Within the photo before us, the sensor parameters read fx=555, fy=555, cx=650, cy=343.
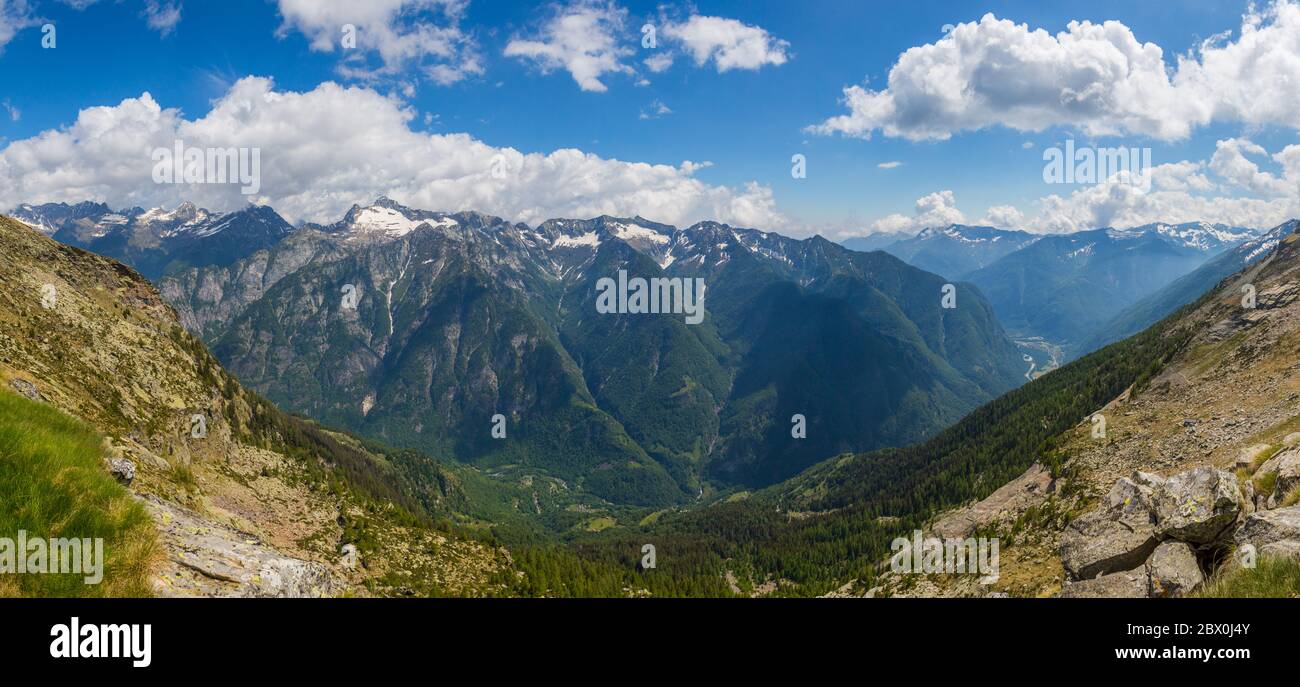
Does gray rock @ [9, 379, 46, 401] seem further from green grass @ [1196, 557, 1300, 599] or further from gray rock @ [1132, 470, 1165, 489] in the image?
gray rock @ [1132, 470, 1165, 489]

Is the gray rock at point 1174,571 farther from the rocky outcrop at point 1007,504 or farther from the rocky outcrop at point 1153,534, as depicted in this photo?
the rocky outcrop at point 1007,504

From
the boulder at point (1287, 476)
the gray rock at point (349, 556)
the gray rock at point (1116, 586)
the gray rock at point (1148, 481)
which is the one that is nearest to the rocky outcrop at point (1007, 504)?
the gray rock at point (1148, 481)

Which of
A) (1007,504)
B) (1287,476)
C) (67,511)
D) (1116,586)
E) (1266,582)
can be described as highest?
(67,511)

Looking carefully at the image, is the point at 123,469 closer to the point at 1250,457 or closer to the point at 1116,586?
the point at 1116,586

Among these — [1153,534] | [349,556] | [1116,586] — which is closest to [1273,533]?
[1116,586]
